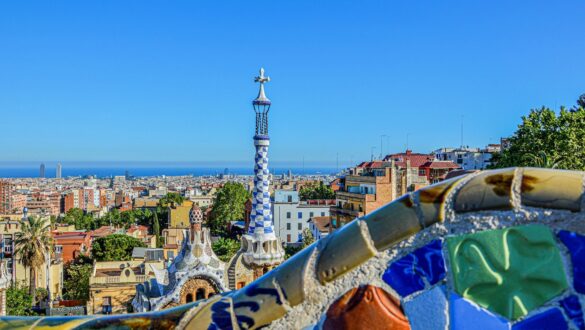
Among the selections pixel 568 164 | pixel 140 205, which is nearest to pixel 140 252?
pixel 568 164

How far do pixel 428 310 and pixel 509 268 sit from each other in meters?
0.35

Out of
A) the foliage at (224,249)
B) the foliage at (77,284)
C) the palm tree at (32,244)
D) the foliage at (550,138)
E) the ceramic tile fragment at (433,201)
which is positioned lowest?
the foliage at (77,284)

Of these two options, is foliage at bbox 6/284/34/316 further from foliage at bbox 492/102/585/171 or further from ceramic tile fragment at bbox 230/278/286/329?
ceramic tile fragment at bbox 230/278/286/329

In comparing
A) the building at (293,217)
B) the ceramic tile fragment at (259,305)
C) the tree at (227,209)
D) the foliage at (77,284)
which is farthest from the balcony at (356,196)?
the ceramic tile fragment at (259,305)

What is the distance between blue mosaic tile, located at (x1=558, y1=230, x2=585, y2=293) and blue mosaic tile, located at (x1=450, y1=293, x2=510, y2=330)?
307 millimetres

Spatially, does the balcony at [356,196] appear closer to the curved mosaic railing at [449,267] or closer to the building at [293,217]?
the building at [293,217]

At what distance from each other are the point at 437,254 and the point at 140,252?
113 feet

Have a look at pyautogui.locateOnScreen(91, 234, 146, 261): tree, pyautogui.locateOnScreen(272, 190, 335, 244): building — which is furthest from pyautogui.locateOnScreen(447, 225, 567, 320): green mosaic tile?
pyautogui.locateOnScreen(272, 190, 335, 244): building

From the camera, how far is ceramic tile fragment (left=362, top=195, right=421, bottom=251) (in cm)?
225

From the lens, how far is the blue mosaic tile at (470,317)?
220 cm

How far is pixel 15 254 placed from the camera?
1040 inches

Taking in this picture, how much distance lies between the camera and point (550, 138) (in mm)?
17984

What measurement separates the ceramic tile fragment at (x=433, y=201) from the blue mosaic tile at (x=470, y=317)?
30 centimetres

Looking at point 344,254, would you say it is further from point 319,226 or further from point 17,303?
point 319,226
